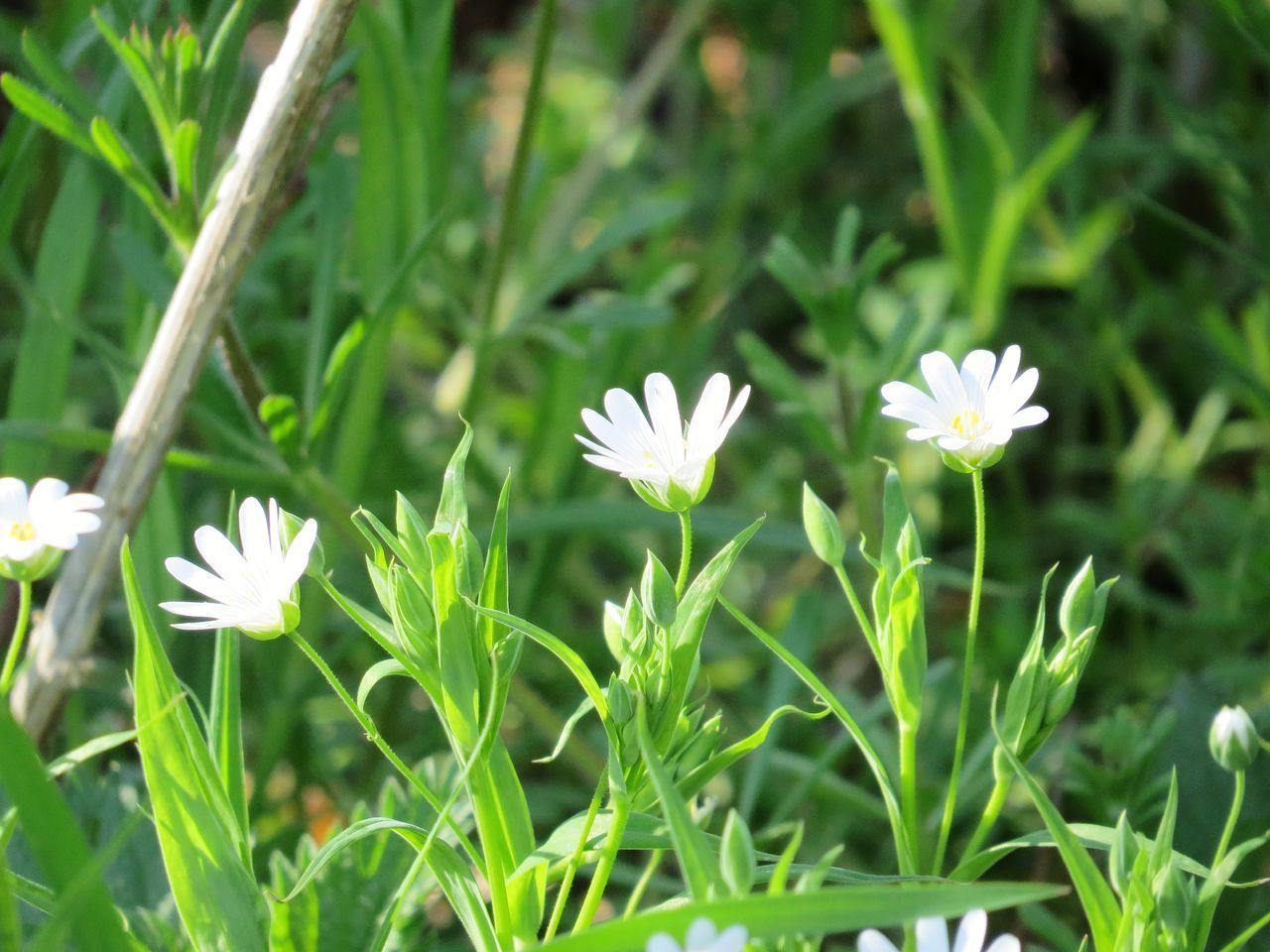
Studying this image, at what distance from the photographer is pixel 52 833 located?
16.7 inches

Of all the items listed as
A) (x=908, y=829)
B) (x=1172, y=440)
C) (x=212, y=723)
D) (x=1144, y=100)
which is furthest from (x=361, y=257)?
(x=1144, y=100)

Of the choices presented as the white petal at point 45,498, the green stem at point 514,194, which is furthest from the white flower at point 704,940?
the green stem at point 514,194

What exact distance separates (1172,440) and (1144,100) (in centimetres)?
48

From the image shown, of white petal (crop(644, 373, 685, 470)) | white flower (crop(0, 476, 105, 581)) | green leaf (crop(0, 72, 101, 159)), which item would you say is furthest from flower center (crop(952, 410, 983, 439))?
green leaf (crop(0, 72, 101, 159))

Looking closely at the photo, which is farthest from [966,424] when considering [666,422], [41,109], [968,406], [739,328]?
[739,328]

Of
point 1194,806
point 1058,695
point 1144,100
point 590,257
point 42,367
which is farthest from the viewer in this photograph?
point 1144,100

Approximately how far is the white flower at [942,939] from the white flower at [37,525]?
0.32 metres

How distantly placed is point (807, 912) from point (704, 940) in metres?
0.04

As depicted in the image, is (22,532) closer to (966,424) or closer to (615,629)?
(615,629)

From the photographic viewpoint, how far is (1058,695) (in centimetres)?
50

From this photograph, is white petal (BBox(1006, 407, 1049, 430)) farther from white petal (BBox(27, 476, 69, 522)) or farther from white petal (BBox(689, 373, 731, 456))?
white petal (BBox(27, 476, 69, 522))

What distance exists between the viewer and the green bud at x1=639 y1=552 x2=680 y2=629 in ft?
1.51

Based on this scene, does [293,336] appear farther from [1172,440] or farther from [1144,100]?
[1144,100]

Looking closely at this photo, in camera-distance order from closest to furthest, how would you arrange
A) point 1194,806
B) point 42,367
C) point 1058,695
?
point 1058,695
point 1194,806
point 42,367
